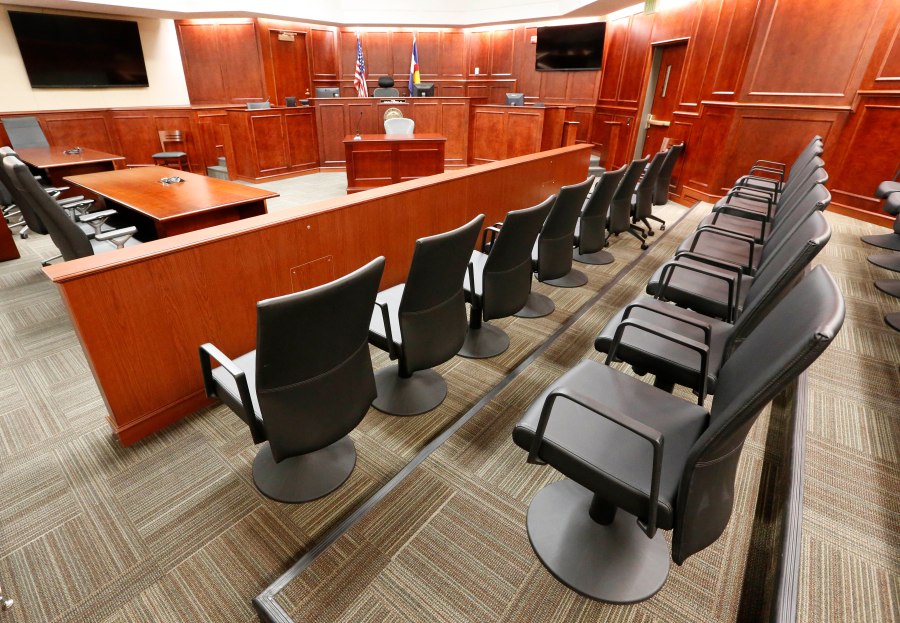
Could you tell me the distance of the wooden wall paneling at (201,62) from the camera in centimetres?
815

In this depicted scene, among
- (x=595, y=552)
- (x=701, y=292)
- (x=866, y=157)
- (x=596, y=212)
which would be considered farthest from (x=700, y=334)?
(x=866, y=157)

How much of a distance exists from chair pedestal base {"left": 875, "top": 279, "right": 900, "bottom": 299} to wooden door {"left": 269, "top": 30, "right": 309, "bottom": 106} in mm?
9696

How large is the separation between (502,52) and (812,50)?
649 cm

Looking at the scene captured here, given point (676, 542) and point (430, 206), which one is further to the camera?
point (430, 206)

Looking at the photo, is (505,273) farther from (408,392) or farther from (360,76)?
(360,76)

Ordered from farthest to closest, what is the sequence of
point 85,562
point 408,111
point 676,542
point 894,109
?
point 408,111 → point 894,109 → point 85,562 → point 676,542

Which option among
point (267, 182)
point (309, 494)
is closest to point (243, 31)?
point (267, 182)

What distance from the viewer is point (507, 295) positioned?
7.73 ft

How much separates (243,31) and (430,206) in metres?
7.76

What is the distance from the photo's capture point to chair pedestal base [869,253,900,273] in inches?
136

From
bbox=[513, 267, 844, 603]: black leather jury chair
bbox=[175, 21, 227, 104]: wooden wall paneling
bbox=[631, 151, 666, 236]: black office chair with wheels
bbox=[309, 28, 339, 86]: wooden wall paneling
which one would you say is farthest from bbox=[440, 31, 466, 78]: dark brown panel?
bbox=[513, 267, 844, 603]: black leather jury chair

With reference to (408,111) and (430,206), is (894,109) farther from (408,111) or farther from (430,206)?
(408,111)

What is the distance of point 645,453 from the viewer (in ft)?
4.05

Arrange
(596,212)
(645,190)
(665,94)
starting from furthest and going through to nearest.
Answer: (665,94) → (645,190) → (596,212)
